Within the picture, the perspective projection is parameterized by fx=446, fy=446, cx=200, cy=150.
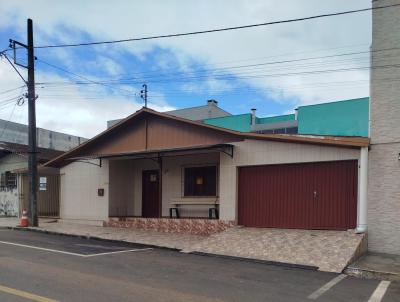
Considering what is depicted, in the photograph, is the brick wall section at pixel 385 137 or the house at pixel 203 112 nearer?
the brick wall section at pixel 385 137

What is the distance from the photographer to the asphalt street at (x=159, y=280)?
731 centimetres

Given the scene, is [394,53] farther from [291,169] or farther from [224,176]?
[224,176]

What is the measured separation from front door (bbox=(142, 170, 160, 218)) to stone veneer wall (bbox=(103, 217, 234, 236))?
6.75ft

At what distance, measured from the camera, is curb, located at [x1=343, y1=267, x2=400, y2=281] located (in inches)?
381

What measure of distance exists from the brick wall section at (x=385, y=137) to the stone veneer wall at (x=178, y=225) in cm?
510

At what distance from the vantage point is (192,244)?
1417 centimetres

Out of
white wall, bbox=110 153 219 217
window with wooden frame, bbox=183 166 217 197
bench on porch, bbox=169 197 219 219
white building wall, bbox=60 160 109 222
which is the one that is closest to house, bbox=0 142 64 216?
white building wall, bbox=60 160 109 222

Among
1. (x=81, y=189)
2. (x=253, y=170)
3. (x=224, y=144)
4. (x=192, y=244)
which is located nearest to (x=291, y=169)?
(x=253, y=170)

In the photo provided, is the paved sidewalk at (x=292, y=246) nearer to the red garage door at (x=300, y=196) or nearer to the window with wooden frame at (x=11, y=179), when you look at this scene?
the red garage door at (x=300, y=196)

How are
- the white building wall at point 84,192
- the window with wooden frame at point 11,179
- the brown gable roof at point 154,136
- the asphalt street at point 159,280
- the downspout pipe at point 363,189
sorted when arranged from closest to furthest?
the asphalt street at point 159,280, the downspout pipe at point 363,189, the brown gable roof at point 154,136, the white building wall at point 84,192, the window with wooden frame at point 11,179

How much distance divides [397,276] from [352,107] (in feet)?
95.2

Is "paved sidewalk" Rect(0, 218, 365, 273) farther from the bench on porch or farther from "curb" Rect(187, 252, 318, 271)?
the bench on porch

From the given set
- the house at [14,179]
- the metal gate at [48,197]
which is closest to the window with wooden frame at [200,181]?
the metal gate at [48,197]

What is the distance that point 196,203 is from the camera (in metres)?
18.8
